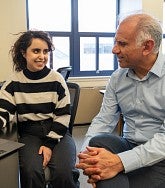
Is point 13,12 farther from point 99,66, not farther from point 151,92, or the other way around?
point 151,92

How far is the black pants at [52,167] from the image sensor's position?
1383 millimetres

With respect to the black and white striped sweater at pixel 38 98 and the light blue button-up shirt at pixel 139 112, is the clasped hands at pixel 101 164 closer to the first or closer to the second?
the light blue button-up shirt at pixel 139 112

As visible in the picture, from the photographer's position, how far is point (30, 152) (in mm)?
1462

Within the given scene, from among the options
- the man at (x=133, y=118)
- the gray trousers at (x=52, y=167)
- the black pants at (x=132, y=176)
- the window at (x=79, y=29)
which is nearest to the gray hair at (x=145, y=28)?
the man at (x=133, y=118)

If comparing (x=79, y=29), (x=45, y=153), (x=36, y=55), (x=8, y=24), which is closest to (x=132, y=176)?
(x=45, y=153)

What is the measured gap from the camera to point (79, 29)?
4324 millimetres

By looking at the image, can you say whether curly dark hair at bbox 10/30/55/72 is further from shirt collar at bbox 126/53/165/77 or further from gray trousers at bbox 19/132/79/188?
shirt collar at bbox 126/53/165/77

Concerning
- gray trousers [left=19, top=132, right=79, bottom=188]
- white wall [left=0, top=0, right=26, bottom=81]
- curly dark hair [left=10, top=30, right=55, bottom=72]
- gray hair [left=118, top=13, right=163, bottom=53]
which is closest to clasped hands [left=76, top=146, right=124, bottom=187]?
gray trousers [left=19, top=132, right=79, bottom=188]

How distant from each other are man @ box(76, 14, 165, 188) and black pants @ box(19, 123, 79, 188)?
138mm

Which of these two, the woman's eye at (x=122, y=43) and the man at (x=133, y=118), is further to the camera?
the woman's eye at (x=122, y=43)

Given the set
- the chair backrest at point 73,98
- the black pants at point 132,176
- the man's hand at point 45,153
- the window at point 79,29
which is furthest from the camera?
the window at point 79,29

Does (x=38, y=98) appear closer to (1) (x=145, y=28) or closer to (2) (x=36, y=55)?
(2) (x=36, y=55)

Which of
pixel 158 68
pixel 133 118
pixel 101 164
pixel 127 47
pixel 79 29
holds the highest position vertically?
pixel 79 29

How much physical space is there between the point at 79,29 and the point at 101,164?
343 centimetres
